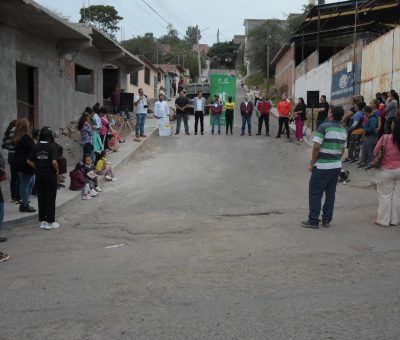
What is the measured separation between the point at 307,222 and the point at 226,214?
1.66 m

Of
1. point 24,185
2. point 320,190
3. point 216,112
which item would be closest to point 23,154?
point 24,185

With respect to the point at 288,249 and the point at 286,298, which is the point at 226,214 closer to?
the point at 288,249

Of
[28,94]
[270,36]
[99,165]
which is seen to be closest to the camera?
[99,165]

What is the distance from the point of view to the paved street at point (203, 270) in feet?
14.2

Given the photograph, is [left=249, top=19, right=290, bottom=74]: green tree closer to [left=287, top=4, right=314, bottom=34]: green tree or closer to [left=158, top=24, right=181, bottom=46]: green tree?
[left=287, top=4, right=314, bottom=34]: green tree

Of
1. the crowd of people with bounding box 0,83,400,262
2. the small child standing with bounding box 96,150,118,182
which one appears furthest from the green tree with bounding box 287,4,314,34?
the small child standing with bounding box 96,150,118,182

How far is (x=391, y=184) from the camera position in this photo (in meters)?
7.94

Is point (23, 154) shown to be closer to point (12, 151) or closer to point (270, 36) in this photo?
point (12, 151)

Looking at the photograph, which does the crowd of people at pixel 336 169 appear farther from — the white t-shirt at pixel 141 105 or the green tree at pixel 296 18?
the green tree at pixel 296 18

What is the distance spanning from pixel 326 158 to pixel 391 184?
3.67 ft

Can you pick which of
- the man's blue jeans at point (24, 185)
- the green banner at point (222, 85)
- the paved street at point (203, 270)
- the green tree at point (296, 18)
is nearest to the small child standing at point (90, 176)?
the paved street at point (203, 270)

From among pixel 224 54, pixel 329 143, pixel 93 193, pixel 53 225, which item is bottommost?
pixel 53 225

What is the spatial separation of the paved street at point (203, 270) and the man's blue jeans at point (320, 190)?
12.4 inches

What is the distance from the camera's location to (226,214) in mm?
9125
